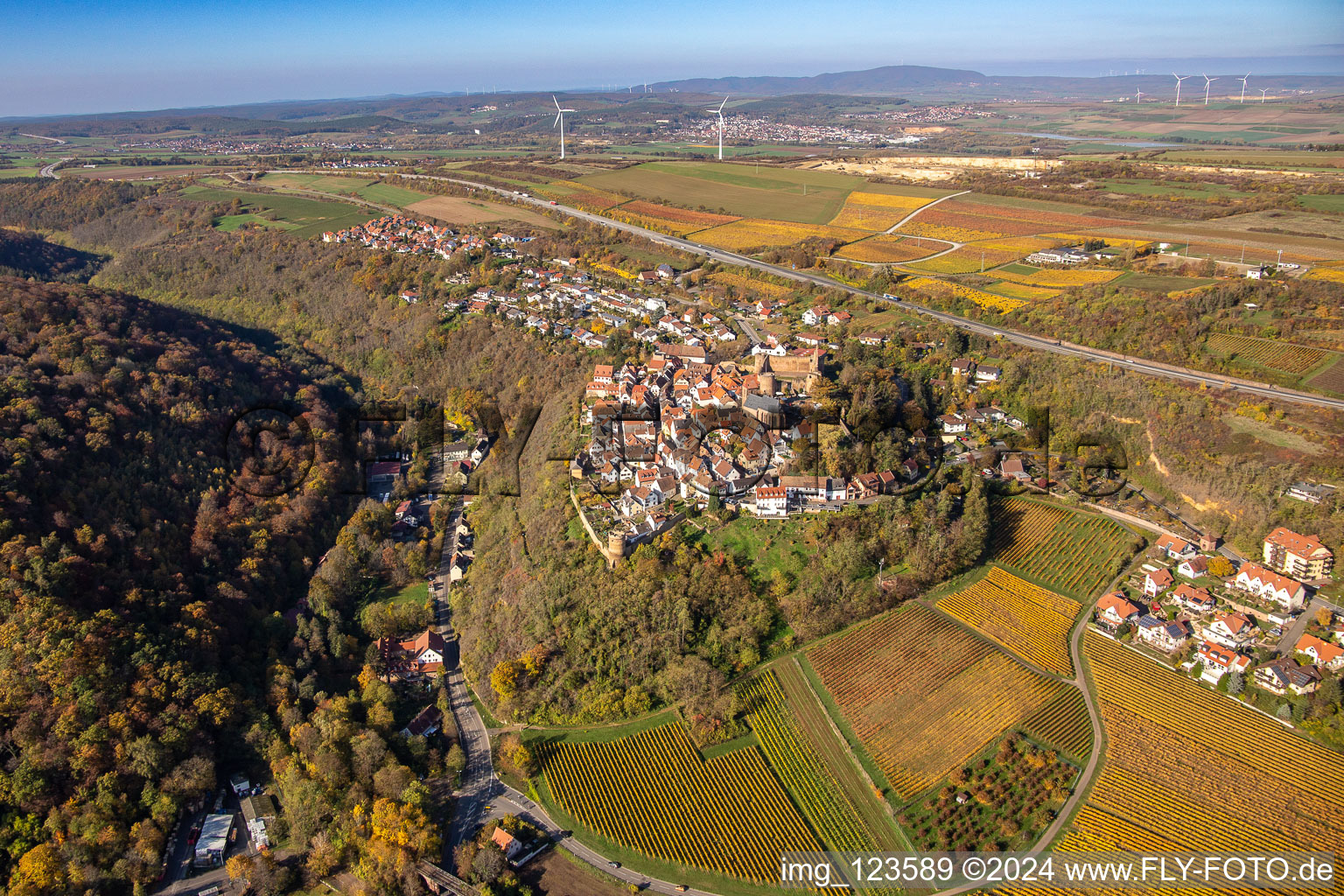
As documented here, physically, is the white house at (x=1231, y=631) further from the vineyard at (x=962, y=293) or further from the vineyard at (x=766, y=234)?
A: the vineyard at (x=766, y=234)

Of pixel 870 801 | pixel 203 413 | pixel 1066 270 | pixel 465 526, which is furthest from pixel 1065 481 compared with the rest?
pixel 203 413

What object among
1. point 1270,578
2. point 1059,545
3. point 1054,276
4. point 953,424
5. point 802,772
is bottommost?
point 802,772

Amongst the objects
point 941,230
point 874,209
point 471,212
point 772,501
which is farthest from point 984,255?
point 471,212

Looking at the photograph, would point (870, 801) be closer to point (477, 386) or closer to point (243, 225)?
point (477, 386)

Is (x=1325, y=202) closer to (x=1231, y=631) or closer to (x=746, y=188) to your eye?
(x=746, y=188)

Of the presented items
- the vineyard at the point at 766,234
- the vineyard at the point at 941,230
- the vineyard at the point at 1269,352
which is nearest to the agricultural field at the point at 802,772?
the vineyard at the point at 1269,352

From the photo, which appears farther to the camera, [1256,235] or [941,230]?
[941,230]
